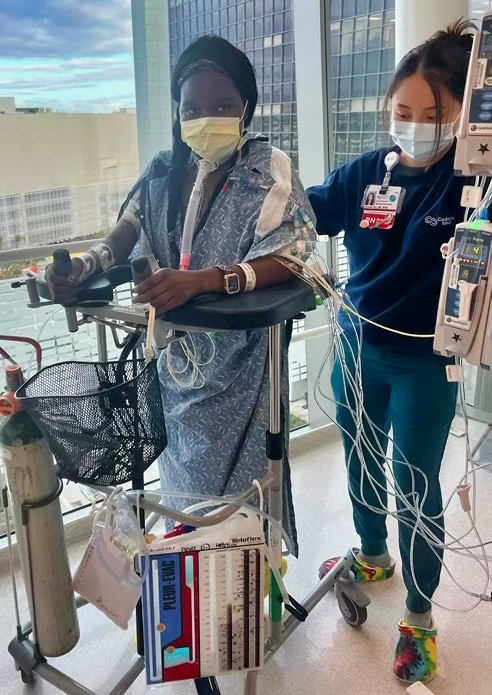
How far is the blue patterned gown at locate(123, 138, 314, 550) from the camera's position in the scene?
122 cm

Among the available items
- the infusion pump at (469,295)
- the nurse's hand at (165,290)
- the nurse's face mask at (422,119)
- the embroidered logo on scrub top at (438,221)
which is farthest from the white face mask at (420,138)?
the nurse's hand at (165,290)

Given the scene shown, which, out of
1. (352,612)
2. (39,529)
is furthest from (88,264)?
(352,612)

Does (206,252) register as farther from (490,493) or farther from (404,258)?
(490,493)

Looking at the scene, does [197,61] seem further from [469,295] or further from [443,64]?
[469,295]

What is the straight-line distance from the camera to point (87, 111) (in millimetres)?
1885

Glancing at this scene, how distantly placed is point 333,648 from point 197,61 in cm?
146

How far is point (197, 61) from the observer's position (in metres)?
1.19

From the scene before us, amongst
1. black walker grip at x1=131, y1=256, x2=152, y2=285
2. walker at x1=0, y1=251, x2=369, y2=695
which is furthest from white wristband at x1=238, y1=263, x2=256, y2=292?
black walker grip at x1=131, y1=256, x2=152, y2=285

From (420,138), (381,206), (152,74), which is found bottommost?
(381,206)

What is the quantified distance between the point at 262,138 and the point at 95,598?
1.00 meters

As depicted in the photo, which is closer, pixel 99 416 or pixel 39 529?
pixel 99 416

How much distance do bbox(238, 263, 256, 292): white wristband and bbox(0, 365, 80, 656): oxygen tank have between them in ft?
1.63

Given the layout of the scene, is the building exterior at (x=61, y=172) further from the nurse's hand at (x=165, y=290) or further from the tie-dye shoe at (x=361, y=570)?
the tie-dye shoe at (x=361, y=570)

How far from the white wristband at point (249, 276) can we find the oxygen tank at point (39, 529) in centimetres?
50
